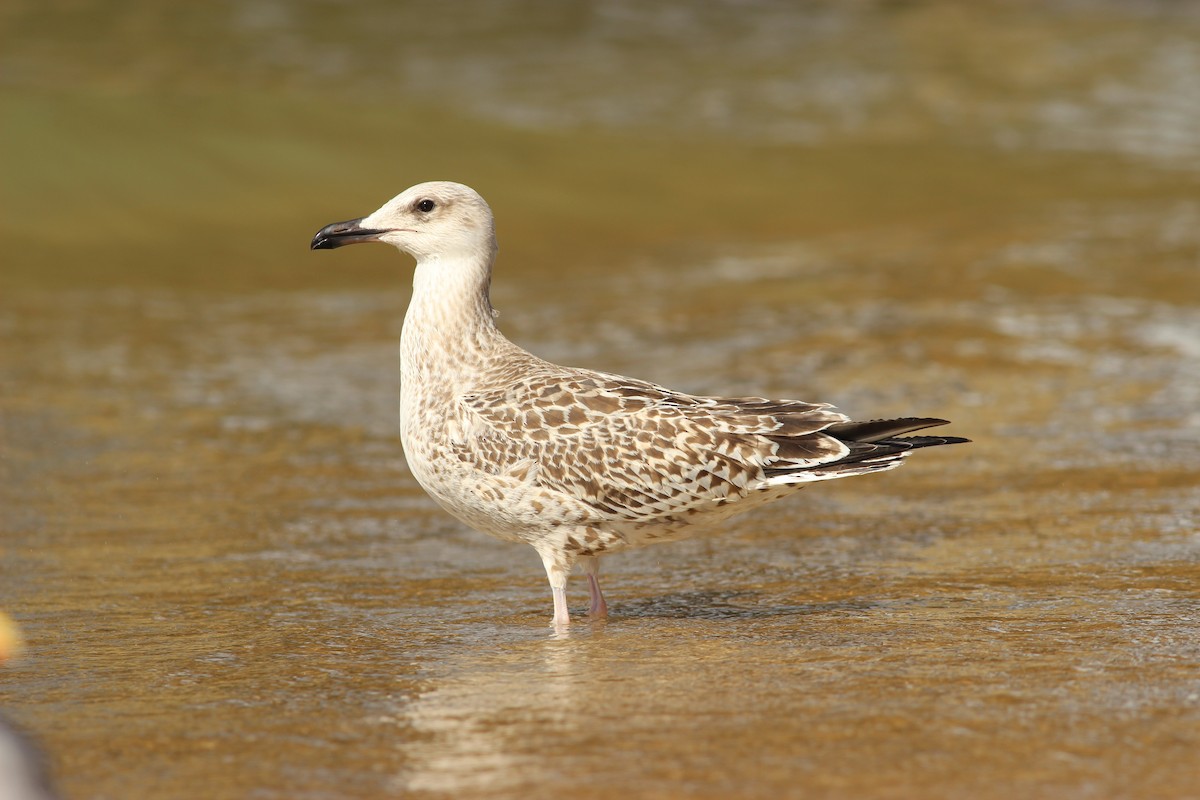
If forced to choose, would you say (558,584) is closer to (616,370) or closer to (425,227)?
(425,227)

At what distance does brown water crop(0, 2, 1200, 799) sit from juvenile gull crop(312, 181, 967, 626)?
1.38ft

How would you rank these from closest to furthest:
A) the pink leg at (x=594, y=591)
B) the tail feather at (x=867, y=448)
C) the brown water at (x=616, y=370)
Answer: the brown water at (x=616, y=370)
the tail feather at (x=867, y=448)
the pink leg at (x=594, y=591)

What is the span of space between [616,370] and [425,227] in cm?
502

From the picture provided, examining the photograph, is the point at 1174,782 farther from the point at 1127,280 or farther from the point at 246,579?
the point at 1127,280

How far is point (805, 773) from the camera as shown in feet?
14.1

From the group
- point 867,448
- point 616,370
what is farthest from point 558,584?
point 616,370

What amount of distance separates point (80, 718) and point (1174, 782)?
10.6 ft

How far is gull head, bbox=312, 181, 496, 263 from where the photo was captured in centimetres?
675

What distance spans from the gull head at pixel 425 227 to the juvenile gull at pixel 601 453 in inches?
21.5

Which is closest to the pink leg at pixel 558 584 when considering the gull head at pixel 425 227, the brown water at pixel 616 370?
the brown water at pixel 616 370

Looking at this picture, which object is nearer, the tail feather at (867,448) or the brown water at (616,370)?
the brown water at (616,370)

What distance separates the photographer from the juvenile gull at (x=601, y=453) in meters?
6.10

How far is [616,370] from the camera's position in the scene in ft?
38.3

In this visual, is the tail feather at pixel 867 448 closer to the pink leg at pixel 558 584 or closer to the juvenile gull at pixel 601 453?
the juvenile gull at pixel 601 453
